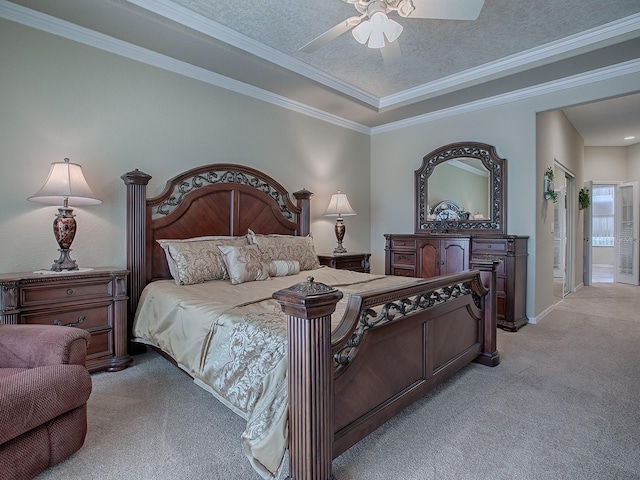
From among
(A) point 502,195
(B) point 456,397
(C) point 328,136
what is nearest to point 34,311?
(B) point 456,397

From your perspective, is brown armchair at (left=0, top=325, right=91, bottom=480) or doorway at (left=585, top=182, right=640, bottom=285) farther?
doorway at (left=585, top=182, right=640, bottom=285)

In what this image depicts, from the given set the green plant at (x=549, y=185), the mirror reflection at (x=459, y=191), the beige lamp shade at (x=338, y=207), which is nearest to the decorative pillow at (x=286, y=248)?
the beige lamp shade at (x=338, y=207)

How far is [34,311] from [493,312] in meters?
3.41

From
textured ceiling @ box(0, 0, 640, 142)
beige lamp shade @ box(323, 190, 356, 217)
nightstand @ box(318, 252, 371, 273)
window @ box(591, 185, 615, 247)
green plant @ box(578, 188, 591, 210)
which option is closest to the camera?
textured ceiling @ box(0, 0, 640, 142)

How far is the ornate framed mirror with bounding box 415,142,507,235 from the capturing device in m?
4.33

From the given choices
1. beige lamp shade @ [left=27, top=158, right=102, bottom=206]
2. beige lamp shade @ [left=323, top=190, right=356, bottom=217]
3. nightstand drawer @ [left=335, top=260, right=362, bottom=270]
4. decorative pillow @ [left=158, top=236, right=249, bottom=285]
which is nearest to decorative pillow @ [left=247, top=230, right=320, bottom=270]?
decorative pillow @ [left=158, top=236, right=249, bottom=285]

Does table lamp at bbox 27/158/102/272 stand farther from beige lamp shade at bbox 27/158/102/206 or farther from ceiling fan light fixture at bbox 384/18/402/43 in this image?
ceiling fan light fixture at bbox 384/18/402/43

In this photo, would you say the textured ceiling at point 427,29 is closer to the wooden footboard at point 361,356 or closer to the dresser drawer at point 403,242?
the dresser drawer at point 403,242

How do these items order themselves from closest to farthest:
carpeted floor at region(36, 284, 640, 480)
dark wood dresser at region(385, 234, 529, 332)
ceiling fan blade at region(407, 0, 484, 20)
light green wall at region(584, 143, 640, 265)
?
carpeted floor at region(36, 284, 640, 480) < ceiling fan blade at region(407, 0, 484, 20) < dark wood dresser at region(385, 234, 529, 332) < light green wall at region(584, 143, 640, 265)

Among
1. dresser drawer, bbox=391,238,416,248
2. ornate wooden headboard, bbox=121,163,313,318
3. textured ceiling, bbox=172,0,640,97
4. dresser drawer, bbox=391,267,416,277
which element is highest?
textured ceiling, bbox=172,0,640,97

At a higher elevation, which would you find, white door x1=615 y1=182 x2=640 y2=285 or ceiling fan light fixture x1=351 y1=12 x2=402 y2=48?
ceiling fan light fixture x1=351 y1=12 x2=402 y2=48

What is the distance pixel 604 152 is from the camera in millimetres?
7371

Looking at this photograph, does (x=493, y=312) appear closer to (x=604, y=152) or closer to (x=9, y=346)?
(x=9, y=346)

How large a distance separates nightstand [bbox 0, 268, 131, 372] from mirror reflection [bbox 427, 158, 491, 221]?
4.01 meters
